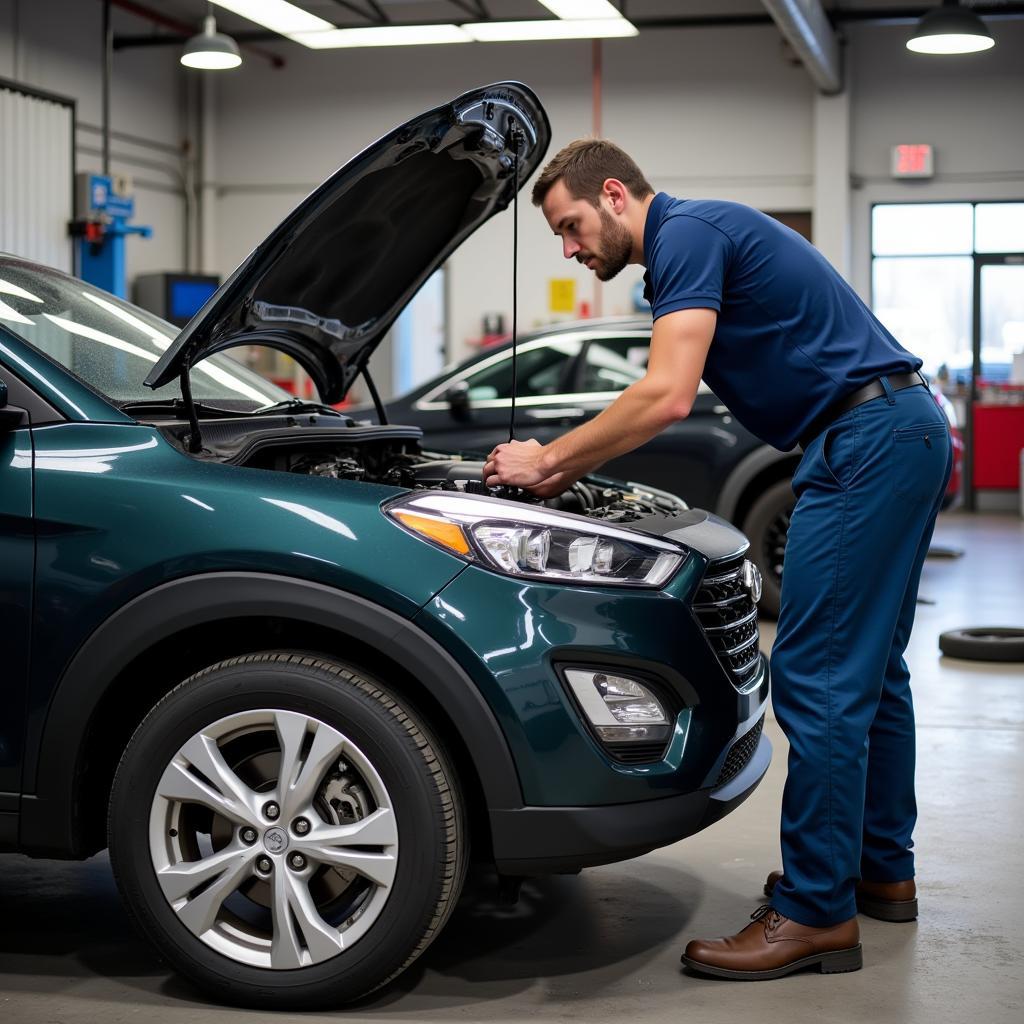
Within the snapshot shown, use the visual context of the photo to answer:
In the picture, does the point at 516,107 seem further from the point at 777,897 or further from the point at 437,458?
the point at 777,897

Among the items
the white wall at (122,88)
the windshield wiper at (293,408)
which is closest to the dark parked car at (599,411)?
the windshield wiper at (293,408)

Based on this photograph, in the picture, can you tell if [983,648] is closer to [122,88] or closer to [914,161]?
[914,161]

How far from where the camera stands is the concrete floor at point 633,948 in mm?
2598

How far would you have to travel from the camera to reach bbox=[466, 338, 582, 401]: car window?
24.1 ft

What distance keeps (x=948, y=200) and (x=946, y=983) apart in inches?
509

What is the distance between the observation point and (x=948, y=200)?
14516 mm

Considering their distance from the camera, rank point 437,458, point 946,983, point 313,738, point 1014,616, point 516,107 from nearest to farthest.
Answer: point 313,738 → point 946,983 → point 516,107 → point 437,458 → point 1014,616

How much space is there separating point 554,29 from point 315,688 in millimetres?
10313

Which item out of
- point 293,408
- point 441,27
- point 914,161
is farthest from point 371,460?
point 914,161

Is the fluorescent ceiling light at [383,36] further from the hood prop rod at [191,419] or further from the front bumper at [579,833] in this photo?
the front bumper at [579,833]

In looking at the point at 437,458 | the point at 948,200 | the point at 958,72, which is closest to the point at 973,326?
the point at 948,200

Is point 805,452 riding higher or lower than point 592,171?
lower

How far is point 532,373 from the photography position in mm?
7430

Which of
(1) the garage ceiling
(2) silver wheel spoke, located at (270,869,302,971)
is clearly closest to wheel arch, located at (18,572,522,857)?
(2) silver wheel spoke, located at (270,869,302,971)
